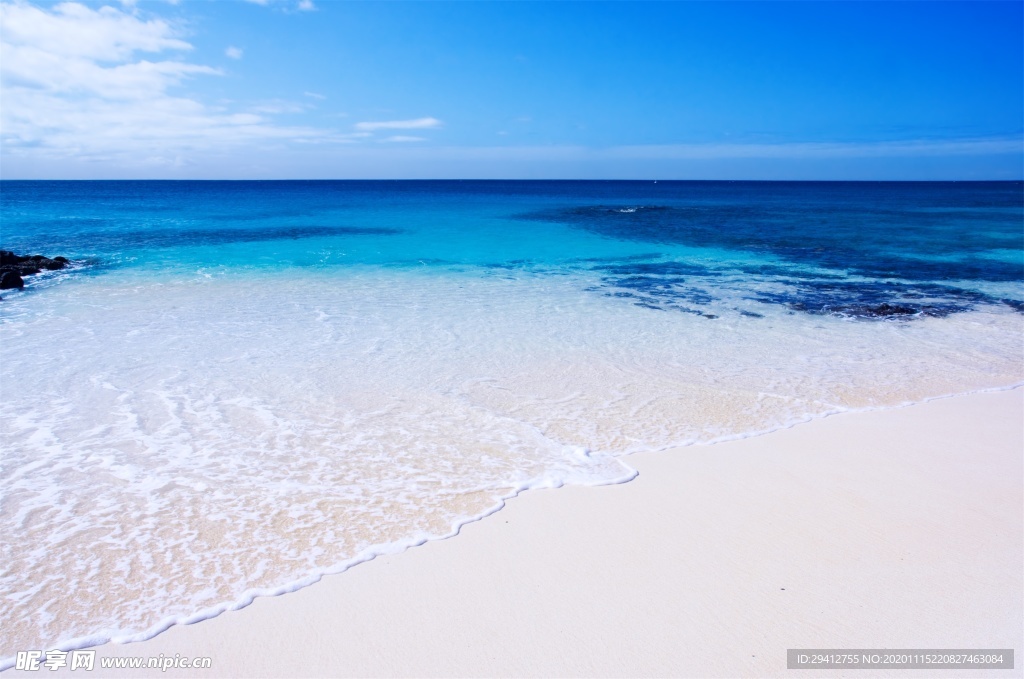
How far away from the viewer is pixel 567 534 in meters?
4.75

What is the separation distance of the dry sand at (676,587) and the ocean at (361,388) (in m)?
0.38

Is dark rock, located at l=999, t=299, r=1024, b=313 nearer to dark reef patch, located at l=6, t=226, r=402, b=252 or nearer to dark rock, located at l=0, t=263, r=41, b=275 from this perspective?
dark reef patch, located at l=6, t=226, r=402, b=252

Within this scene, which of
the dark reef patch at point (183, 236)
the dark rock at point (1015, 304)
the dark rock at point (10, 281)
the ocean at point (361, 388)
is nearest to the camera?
the ocean at point (361, 388)

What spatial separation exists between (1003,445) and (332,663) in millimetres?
6954

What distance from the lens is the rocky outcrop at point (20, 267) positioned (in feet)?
48.3

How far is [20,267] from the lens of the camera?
17.0 m

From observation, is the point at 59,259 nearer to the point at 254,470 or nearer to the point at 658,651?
the point at 254,470

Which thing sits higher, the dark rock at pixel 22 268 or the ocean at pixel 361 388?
the dark rock at pixel 22 268

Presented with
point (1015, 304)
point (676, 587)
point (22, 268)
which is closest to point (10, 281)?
point (22, 268)

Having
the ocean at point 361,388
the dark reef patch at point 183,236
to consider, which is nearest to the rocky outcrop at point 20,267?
the ocean at point 361,388

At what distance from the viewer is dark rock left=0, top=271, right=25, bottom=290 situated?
14586 mm

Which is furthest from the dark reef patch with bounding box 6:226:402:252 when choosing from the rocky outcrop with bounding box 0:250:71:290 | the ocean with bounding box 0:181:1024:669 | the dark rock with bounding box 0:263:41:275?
the ocean with bounding box 0:181:1024:669

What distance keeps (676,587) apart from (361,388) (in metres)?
4.92

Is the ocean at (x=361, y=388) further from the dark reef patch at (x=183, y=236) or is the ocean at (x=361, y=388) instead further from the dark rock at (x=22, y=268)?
the dark reef patch at (x=183, y=236)
